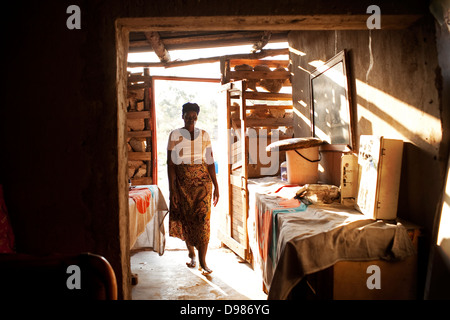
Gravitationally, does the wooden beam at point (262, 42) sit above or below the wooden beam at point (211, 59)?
A: above

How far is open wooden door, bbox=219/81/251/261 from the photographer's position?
413cm

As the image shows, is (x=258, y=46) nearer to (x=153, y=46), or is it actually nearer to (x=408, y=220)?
(x=153, y=46)

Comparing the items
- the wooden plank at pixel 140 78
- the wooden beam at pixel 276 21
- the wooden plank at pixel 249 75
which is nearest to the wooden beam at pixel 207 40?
the wooden plank at pixel 249 75

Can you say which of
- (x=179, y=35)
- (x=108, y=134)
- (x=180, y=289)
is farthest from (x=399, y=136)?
(x=179, y=35)

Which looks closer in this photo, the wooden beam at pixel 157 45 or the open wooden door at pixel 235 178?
the open wooden door at pixel 235 178

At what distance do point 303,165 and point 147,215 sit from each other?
6.51 ft

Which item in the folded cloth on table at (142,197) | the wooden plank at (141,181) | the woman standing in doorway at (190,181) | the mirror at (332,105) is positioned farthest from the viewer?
the wooden plank at (141,181)

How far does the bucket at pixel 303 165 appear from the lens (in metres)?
3.42

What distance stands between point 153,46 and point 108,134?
3.58 metres

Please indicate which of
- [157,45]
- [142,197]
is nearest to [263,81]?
[157,45]

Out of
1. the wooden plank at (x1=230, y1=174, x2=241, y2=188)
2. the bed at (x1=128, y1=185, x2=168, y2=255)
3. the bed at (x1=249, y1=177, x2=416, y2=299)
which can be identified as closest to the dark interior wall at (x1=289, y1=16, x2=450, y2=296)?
the bed at (x1=249, y1=177, x2=416, y2=299)

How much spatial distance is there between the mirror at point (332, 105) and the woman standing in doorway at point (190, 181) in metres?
1.51

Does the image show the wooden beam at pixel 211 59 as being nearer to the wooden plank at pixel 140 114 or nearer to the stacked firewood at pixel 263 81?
the stacked firewood at pixel 263 81
